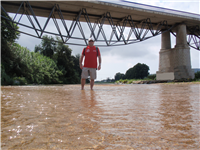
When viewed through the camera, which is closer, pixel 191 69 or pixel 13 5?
pixel 13 5

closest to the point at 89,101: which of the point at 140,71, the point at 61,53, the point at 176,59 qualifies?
the point at 176,59

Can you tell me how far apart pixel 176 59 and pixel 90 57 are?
1280cm

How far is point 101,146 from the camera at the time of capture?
0.67m

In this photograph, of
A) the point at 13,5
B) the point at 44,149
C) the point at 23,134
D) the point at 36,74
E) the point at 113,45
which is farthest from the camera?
the point at 36,74

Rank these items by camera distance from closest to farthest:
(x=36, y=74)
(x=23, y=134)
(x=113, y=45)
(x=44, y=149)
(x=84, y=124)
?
(x=44, y=149) < (x=23, y=134) < (x=84, y=124) < (x=113, y=45) < (x=36, y=74)

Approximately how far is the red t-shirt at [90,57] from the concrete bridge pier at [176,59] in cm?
1212

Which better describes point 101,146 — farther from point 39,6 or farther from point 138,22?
point 138,22

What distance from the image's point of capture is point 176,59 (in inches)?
591

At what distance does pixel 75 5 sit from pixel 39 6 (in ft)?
8.37

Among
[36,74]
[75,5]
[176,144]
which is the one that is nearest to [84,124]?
[176,144]

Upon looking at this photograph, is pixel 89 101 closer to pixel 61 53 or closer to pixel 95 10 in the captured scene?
pixel 95 10

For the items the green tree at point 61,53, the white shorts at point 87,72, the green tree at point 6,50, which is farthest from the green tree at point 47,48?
the white shorts at point 87,72

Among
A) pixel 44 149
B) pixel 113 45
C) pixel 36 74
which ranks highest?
pixel 113 45

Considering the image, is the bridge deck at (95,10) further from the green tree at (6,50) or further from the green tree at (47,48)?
the green tree at (47,48)
